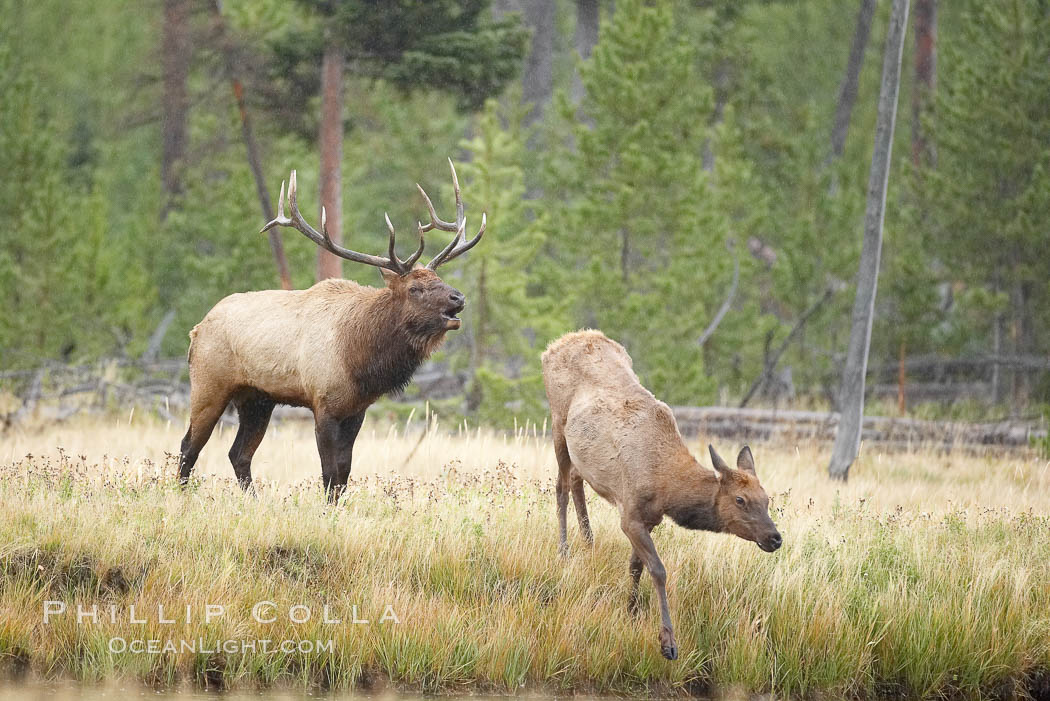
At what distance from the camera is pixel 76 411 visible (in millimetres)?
14367

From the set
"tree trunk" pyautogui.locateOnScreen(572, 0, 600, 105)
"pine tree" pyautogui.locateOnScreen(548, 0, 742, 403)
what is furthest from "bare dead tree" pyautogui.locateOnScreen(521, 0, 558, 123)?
"pine tree" pyautogui.locateOnScreen(548, 0, 742, 403)

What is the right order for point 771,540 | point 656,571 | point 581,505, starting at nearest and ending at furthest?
point 771,540
point 656,571
point 581,505

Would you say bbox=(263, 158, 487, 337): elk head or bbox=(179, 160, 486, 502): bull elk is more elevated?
bbox=(263, 158, 487, 337): elk head

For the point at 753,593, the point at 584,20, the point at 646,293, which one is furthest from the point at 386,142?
the point at 753,593

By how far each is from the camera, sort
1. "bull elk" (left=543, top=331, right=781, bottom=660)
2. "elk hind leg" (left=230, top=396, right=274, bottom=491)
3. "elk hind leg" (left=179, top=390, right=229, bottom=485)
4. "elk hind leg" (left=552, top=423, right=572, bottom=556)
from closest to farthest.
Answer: "bull elk" (left=543, top=331, right=781, bottom=660) < "elk hind leg" (left=552, top=423, right=572, bottom=556) < "elk hind leg" (left=179, top=390, right=229, bottom=485) < "elk hind leg" (left=230, top=396, right=274, bottom=491)

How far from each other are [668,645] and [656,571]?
0.41 metres

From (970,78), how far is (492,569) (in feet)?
40.5

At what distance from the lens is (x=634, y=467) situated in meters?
6.94

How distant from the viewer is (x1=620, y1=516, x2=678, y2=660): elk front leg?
21.3 ft

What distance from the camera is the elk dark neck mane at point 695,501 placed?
6.67m

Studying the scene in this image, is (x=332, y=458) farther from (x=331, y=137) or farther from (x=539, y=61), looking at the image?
(x=539, y=61)

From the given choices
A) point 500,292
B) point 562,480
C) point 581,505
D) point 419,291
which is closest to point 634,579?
point 581,505

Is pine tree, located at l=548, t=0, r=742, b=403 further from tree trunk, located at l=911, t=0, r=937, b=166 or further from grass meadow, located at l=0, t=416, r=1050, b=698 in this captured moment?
tree trunk, located at l=911, t=0, r=937, b=166

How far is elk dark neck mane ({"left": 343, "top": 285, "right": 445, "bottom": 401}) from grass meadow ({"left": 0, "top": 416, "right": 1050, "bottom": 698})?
2.72 ft
